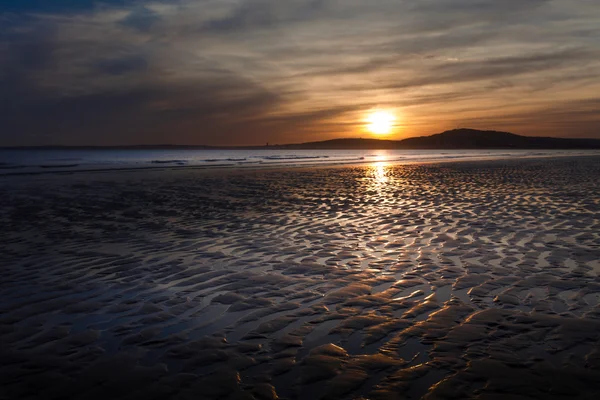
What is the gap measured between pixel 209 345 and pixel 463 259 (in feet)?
A: 17.2

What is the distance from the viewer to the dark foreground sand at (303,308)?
13.3ft

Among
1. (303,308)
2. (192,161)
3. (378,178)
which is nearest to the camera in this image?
(303,308)

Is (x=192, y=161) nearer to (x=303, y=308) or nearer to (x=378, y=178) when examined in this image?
(x=378, y=178)

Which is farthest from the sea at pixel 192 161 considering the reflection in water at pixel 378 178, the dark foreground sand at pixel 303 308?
the dark foreground sand at pixel 303 308

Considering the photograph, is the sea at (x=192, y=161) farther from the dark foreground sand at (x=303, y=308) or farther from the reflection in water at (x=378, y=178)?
the dark foreground sand at (x=303, y=308)

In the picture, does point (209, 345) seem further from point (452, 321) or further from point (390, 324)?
point (452, 321)

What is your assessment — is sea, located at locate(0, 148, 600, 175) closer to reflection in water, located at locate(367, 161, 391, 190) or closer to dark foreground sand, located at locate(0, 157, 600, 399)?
reflection in water, located at locate(367, 161, 391, 190)

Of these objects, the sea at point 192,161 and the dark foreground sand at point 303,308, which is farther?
the sea at point 192,161

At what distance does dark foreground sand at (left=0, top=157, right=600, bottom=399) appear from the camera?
4055 millimetres

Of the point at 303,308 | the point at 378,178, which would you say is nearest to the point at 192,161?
the point at 378,178

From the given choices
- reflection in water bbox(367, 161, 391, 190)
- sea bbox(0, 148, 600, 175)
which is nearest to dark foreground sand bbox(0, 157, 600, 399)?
reflection in water bbox(367, 161, 391, 190)

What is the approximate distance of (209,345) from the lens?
15.9 ft

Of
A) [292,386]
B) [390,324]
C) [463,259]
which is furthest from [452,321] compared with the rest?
[463,259]

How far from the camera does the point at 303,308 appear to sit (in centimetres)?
598
